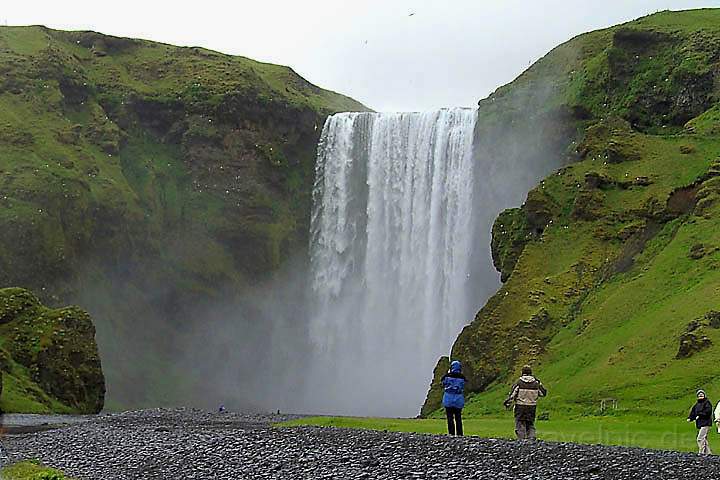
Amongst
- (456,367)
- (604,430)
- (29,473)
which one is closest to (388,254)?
(604,430)

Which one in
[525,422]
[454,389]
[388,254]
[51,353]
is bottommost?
[525,422]

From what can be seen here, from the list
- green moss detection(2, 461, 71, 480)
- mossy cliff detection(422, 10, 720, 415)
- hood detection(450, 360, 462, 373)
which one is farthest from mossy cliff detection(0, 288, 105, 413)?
hood detection(450, 360, 462, 373)

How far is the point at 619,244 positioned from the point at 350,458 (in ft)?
141

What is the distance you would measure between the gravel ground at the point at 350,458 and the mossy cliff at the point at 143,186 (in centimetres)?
6421

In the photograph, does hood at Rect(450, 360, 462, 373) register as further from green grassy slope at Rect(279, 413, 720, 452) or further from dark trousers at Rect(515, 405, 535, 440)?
green grassy slope at Rect(279, 413, 720, 452)

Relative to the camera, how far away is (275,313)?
113562 millimetres

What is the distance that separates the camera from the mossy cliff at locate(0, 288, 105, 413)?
247 feet

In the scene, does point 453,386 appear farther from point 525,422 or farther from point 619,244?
point 619,244

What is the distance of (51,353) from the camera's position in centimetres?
7725

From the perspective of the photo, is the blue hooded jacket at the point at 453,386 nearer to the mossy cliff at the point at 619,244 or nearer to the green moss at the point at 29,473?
the green moss at the point at 29,473

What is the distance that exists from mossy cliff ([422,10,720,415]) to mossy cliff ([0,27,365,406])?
110ft

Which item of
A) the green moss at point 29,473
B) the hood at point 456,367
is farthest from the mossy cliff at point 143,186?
the hood at point 456,367

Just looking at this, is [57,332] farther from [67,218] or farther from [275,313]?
[275,313]

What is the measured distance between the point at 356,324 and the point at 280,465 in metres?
79.9
